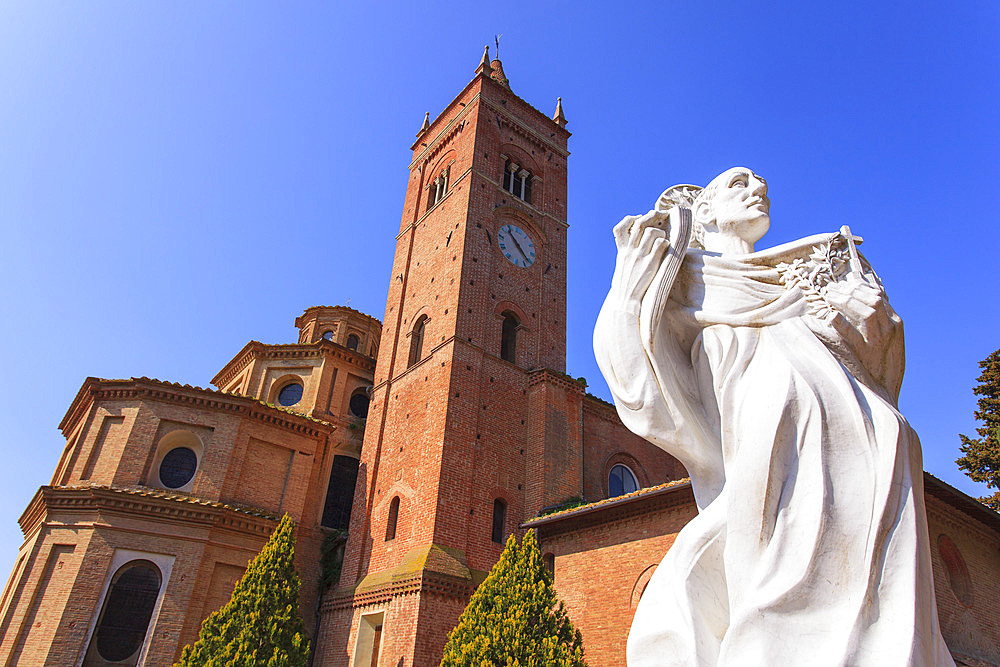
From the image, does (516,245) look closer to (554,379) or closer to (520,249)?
(520,249)

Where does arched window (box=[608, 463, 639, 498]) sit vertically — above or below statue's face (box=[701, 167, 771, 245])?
above

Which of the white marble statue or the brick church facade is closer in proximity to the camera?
the white marble statue

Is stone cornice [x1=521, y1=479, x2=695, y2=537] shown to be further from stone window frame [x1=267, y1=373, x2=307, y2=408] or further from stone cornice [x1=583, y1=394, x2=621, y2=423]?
stone window frame [x1=267, y1=373, x2=307, y2=408]

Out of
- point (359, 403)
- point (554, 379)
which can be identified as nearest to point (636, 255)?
point (554, 379)

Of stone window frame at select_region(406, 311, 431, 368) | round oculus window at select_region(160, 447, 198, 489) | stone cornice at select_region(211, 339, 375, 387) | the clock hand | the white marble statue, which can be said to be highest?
the clock hand

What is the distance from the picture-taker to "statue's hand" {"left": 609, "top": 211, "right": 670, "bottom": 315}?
9.87ft

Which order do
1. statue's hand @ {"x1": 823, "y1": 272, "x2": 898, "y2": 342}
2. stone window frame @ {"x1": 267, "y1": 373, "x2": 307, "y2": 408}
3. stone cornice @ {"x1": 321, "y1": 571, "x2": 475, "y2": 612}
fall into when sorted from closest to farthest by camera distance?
statue's hand @ {"x1": 823, "y1": 272, "x2": 898, "y2": 342} → stone cornice @ {"x1": 321, "y1": 571, "x2": 475, "y2": 612} → stone window frame @ {"x1": 267, "y1": 373, "x2": 307, "y2": 408}

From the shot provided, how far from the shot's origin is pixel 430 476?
16062 mm

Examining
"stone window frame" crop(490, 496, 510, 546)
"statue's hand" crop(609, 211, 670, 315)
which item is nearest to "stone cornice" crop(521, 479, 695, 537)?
"stone window frame" crop(490, 496, 510, 546)

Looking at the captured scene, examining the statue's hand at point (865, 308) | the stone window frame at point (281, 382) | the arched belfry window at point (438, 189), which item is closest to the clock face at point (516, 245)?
the arched belfry window at point (438, 189)

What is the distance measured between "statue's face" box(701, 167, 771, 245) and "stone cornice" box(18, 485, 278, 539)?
1690cm

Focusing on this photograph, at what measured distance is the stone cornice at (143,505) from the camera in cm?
1672

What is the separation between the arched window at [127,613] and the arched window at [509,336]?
10328mm

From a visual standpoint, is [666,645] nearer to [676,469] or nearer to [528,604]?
[528,604]
